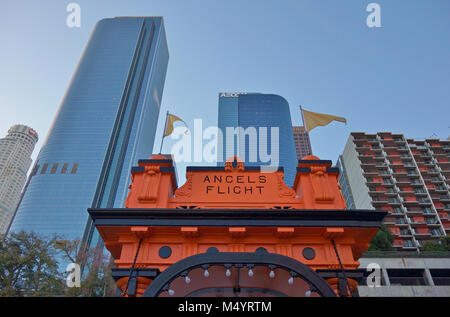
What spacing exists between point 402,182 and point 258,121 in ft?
251

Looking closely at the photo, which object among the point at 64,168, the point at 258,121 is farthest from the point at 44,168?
the point at 258,121

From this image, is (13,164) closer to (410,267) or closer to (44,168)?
(44,168)

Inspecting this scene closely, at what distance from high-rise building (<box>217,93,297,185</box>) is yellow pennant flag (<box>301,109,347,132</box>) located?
106327mm

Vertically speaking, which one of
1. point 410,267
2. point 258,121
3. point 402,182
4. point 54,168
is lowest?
point 410,267

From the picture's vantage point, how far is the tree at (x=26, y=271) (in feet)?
80.3

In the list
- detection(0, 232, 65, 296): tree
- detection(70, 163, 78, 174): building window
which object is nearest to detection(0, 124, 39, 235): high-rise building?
detection(70, 163, 78, 174): building window

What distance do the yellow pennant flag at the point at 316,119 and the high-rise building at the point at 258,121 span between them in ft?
349

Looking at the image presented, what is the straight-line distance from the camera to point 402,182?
70562 mm

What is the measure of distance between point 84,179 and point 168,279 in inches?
4489

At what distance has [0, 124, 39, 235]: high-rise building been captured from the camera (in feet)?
487

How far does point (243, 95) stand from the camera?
5812 inches
